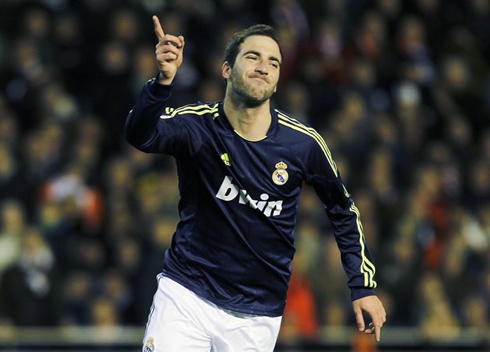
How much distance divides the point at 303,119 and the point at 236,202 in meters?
7.05

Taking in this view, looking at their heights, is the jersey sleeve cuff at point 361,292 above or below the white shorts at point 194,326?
above

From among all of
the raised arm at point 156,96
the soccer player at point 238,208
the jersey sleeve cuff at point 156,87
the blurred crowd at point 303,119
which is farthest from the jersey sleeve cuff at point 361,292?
the blurred crowd at point 303,119

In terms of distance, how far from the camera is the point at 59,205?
37.2 feet

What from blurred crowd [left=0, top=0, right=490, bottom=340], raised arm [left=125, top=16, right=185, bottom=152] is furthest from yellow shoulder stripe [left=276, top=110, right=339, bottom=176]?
blurred crowd [left=0, top=0, right=490, bottom=340]

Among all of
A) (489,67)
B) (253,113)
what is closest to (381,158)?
(489,67)

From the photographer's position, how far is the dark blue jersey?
5.73 m

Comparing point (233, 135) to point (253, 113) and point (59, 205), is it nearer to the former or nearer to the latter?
point (253, 113)

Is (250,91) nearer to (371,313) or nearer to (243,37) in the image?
(243,37)

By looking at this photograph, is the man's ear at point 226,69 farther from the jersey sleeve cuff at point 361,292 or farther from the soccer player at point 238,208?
the jersey sleeve cuff at point 361,292

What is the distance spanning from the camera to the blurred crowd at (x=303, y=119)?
10.7 meters

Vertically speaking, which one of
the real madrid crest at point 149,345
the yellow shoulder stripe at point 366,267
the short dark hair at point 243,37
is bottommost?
the real madrid crest at point 149,345

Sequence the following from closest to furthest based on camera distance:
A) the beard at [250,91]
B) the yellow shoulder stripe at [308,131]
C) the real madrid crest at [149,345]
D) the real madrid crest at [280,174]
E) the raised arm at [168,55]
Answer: the raised arm at [168,55]
the real madrid crest at [149,345]
the beard at [250,91]
the real madrid crest at [280,174]
the yellow shoulder stripe at [308,131]

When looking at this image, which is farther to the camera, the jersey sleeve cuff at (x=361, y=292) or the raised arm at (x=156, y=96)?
the jersey sleeve cuff at (x=361, y=292)

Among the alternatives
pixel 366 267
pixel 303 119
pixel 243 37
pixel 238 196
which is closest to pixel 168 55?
pixel 243 37
